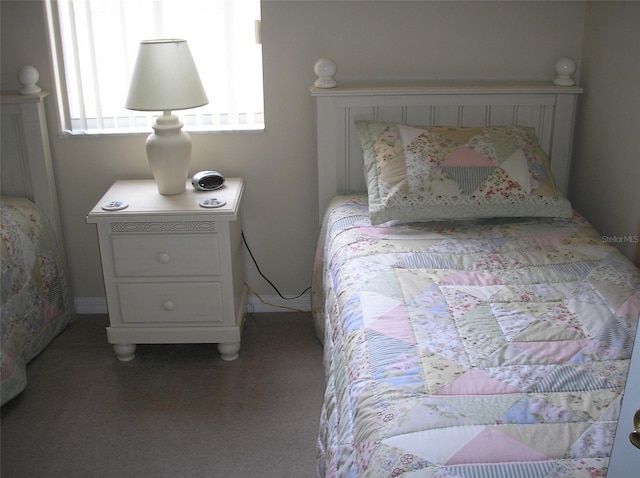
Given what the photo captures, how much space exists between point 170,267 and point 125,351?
407 millimetres

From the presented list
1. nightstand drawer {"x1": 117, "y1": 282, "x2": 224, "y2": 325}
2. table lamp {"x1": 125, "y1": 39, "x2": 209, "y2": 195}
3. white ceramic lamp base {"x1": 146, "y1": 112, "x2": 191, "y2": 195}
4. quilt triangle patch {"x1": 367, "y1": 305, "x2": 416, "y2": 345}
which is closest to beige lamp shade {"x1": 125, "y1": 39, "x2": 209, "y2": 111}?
table lamp {"x1": 125, "y1": 39, "x2": 209, "y2": 195}

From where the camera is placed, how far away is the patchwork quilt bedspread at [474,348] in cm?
135

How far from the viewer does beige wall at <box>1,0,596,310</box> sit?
275cm

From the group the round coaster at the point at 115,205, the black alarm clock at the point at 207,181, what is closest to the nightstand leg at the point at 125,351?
the round coaster at the point at 115,205

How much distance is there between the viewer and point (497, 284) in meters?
1.99

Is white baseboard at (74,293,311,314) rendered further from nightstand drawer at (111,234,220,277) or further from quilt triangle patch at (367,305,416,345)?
quilt triangle patch at (367,305,416,345)

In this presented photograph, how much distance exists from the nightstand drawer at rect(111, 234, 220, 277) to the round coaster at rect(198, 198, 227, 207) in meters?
0.11

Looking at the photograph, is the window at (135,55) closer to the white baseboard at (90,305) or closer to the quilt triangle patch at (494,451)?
the white baseboard at (90,305)

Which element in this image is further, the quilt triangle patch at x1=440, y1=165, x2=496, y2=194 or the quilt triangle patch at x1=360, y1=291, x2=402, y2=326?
the quilt triangle patch at x1=440, y1=165, x2=496, y2=194

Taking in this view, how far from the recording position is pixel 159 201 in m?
2.63

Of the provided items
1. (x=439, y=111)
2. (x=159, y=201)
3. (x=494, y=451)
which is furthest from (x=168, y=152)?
(x=494, y=451)

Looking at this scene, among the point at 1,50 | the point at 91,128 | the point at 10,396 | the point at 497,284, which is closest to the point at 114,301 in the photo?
the point at 10,396

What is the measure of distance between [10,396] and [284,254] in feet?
3.97

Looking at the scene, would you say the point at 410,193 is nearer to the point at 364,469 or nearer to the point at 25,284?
the point at 364,469
